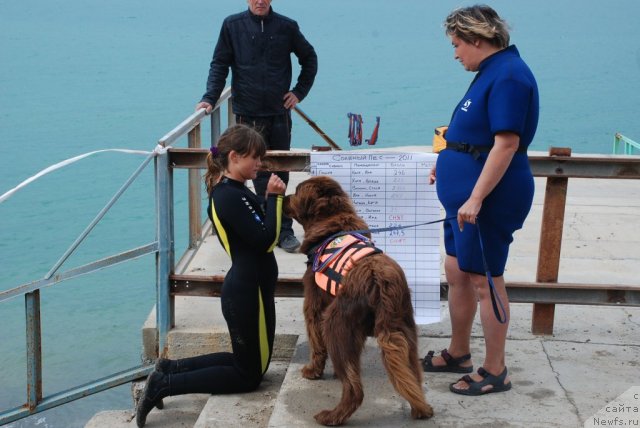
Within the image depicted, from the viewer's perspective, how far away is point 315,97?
16.4 meters

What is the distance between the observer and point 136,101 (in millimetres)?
15930

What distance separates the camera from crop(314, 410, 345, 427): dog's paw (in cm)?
344

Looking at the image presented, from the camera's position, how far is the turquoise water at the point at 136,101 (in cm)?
767

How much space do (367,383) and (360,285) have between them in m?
0.70

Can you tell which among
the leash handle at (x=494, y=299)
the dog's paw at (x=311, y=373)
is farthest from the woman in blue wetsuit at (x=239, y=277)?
the leash handle at (x=494, y=299)

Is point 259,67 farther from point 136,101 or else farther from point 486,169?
point 136,101

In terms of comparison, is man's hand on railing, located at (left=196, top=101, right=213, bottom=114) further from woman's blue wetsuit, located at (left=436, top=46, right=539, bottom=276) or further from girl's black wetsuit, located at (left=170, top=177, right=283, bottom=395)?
woman's blue wetsuit, located at (left=436, top=46, right=539, bottom=276)

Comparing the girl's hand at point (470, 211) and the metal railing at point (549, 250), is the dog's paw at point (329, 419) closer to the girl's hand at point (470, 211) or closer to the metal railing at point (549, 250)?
the girl's hand at point (470, 211)

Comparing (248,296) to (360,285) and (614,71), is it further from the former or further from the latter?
(614,71)

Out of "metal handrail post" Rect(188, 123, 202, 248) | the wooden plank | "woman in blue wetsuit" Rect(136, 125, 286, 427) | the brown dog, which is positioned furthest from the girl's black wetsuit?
"metal handrail post" Rect(188, 123, 202, 248)

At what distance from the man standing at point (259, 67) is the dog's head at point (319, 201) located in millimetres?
1787

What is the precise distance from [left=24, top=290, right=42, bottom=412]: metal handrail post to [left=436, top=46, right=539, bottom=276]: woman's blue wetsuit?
82.9 inches

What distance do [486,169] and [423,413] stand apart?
3.34ft

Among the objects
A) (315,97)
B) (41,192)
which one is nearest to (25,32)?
(315,97)
